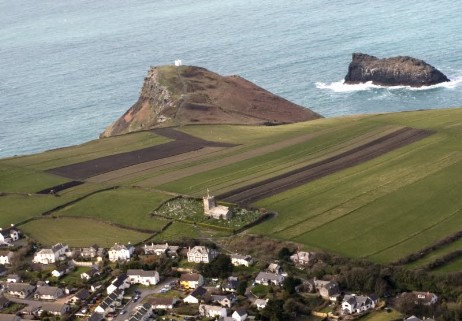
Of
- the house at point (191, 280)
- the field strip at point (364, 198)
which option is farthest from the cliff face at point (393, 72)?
the house at point (191, 280)

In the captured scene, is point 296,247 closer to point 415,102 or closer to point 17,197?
point 17,197

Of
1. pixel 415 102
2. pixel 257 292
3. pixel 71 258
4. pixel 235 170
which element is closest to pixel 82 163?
pixel 235 170

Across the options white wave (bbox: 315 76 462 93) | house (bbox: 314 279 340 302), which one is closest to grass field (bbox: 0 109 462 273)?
house (bbox: 314 279 340 302)

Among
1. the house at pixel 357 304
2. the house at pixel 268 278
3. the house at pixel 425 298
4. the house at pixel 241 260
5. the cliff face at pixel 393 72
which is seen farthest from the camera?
the cliff face at pixel 393 72

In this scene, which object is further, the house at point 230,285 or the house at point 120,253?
the house at point 120,253

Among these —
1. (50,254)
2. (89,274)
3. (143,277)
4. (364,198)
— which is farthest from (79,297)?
(364,198)

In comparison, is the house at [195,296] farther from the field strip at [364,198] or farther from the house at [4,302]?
the house at [4,302]
